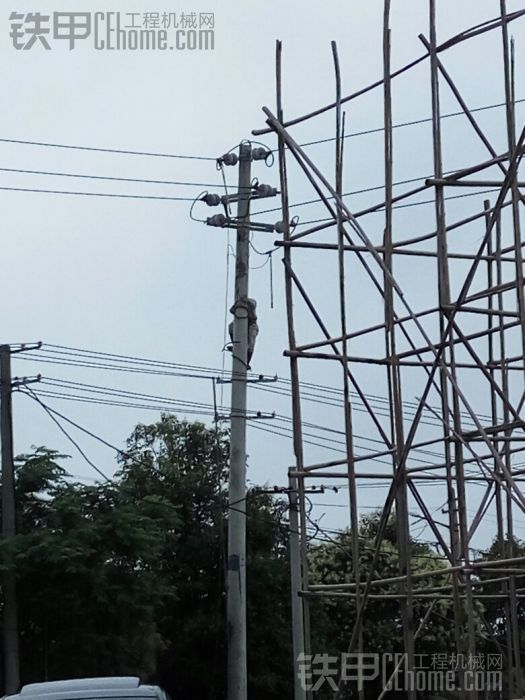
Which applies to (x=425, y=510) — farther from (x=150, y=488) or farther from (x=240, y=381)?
(x=150, y=488)

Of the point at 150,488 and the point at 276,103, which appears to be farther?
the point at 150,488

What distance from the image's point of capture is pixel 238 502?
664 inches

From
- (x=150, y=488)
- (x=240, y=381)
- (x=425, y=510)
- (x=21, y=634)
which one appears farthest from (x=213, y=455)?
(x=425, y=510)

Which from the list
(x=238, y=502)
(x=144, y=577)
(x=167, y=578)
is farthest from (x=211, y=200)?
(x=167, y=578)

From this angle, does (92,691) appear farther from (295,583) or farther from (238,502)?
(295,583)

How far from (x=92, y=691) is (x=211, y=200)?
11.7 metres

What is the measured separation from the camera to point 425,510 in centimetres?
962

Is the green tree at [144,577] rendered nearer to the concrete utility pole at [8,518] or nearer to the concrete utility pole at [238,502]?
the concrete utility pole at [8,518]

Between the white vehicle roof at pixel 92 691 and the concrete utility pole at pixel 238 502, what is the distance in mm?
9051

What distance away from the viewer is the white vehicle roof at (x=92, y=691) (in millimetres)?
7453

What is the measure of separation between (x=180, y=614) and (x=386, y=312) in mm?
16675
